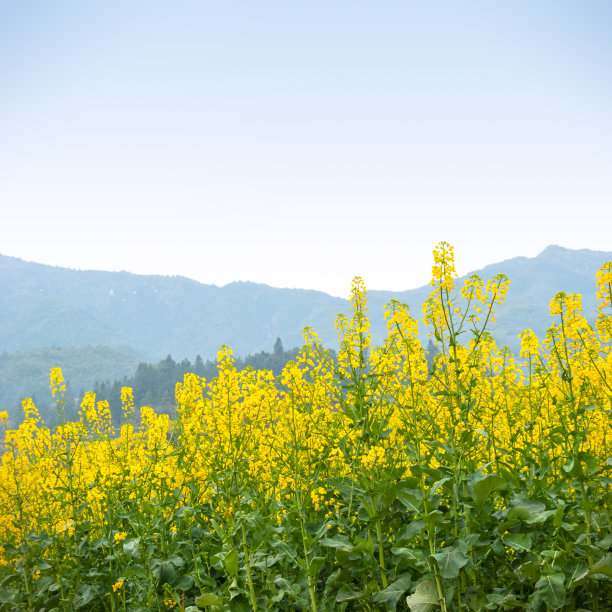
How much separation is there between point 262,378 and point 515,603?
317 cm

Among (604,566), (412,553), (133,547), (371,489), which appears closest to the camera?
(604,566)

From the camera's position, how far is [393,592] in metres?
4.05

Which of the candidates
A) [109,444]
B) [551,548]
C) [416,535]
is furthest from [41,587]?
[551,548]

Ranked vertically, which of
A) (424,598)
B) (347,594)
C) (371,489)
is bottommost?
(347,594)

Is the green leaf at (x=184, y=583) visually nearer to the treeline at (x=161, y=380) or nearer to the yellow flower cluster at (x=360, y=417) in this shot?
the yellow flower cluster at (x=360, y=417)

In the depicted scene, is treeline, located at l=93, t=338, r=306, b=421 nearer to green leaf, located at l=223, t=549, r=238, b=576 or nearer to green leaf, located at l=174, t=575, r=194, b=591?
green leaf, located at l=174, t=575, r=194, b=591

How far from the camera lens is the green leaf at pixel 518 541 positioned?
3.76 metres

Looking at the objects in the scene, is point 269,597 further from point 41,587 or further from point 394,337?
point 41,587

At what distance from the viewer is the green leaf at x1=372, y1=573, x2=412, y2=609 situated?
13.2 ft

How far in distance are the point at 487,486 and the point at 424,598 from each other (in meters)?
0.96

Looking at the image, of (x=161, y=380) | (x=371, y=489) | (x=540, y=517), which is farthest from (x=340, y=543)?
(x=161, y=380)

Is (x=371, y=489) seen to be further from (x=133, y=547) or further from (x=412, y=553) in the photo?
(x=133, y=547)

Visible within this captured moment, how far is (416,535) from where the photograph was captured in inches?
166

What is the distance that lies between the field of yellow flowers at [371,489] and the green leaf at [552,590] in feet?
0.04
